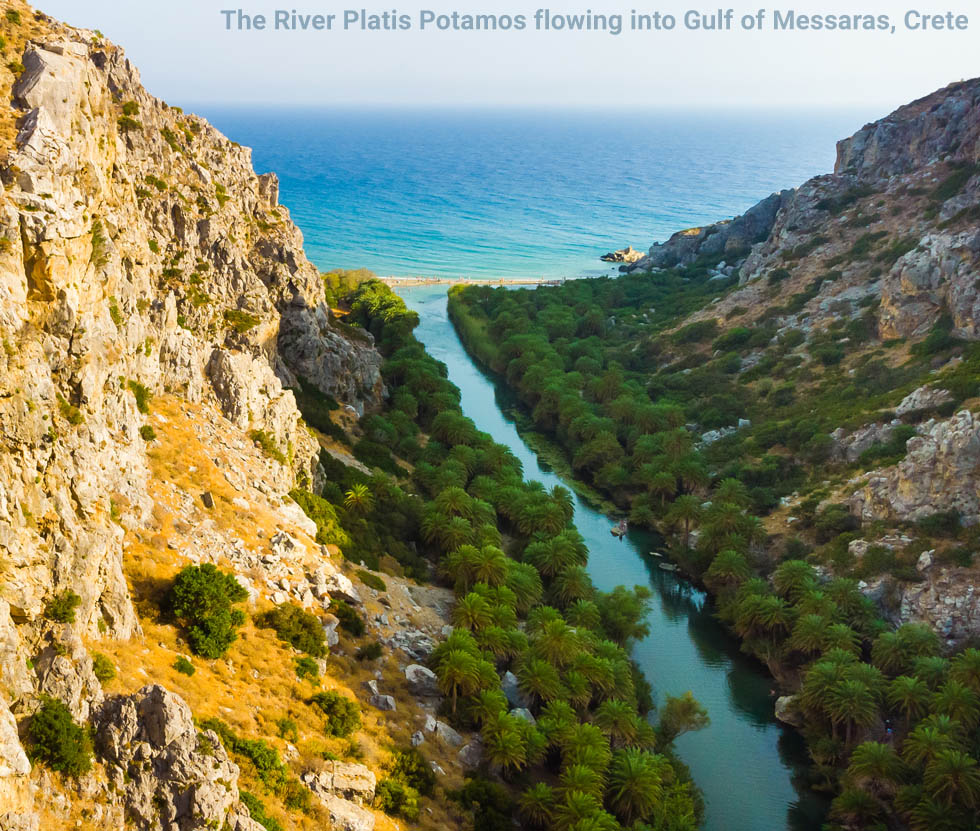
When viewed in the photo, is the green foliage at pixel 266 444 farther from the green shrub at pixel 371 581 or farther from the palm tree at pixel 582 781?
the palm tree at pixel 582 781

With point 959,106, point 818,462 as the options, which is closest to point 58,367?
point 818,462

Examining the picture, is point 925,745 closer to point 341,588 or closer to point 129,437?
point 341,588

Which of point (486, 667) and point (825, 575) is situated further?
point (825, 575)

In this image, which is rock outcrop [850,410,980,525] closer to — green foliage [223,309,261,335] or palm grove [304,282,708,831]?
palm grove [304,282,708,831]

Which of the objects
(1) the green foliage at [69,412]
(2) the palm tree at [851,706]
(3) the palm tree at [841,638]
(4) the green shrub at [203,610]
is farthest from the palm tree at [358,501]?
(2) the palm tree at [851,706]

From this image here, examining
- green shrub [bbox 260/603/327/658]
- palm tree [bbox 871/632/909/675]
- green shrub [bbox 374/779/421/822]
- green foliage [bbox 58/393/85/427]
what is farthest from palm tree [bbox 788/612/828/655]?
green foliage [bbox 58/393/85/427]

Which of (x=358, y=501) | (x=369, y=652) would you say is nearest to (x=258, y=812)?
(x=369, y=652)

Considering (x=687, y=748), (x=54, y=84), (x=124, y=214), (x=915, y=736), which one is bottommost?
(x=687, y=748)

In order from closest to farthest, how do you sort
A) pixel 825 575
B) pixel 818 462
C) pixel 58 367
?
pixel 58 367, pixel 825 575, pixel 818 462

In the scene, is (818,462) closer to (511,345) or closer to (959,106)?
(511,345)
